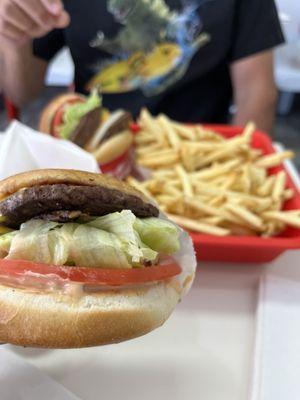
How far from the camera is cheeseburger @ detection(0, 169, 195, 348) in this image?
2.33 ft

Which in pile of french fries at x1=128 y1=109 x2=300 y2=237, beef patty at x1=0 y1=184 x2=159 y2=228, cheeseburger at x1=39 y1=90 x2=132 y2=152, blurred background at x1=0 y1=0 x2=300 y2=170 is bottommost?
blurred background at x1=0 y1=0 x2=300 y2=170

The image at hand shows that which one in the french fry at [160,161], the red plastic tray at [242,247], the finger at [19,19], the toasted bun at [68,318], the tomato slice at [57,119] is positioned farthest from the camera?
the tomato slice at [57,119]

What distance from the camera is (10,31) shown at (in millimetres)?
1419

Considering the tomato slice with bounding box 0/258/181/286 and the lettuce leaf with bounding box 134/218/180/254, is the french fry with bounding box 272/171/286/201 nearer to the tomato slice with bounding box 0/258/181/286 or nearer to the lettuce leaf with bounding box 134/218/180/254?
the lettuce leaf with bounding box 134/218/180/254

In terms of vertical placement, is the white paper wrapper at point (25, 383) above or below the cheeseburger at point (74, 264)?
below

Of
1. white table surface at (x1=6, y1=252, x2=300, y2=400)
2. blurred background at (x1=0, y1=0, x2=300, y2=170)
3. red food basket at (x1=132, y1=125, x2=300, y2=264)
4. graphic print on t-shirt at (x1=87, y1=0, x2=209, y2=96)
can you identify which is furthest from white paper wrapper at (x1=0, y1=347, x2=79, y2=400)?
blurred background at (x1=0, y1=0, x2=300, y2=170)

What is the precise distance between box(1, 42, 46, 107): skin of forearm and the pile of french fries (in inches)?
39.7

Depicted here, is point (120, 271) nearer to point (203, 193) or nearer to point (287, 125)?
point (203, 193)

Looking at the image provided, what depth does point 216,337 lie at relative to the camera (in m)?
1.12

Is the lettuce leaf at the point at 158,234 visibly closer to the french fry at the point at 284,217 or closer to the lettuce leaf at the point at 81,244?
the lettuce leaf at the point at 81,244

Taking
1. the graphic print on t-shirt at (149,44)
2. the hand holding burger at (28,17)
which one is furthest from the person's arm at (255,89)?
the hand holding burger at (28,17)

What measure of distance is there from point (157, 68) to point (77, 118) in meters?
0.80

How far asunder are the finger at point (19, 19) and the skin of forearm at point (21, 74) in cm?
105

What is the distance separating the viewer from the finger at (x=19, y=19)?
134 centimetres
